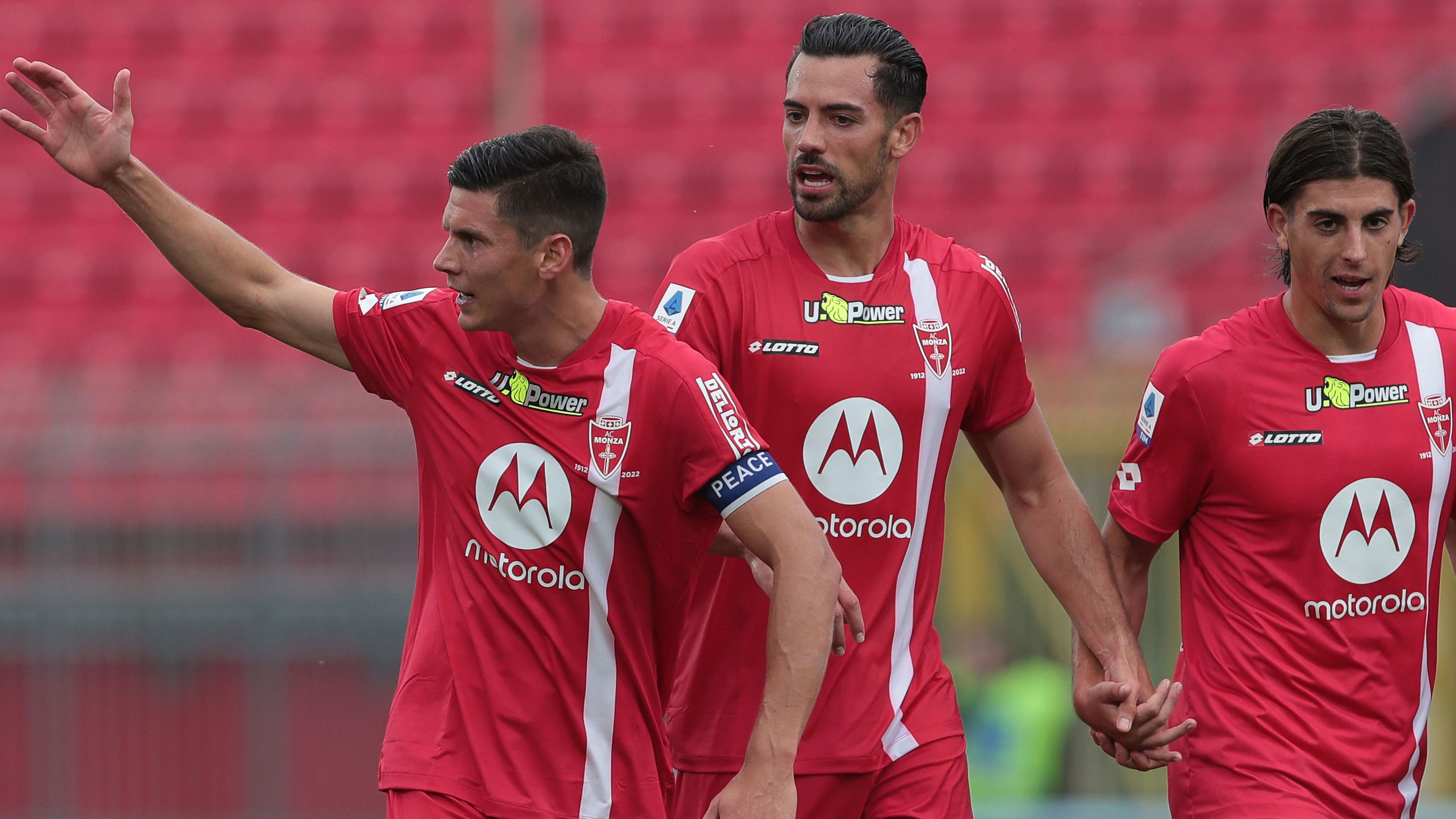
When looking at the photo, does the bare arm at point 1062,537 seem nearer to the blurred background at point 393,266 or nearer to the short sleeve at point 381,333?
the short sleeve at point 381,333

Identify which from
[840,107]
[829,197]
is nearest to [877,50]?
[840,107]

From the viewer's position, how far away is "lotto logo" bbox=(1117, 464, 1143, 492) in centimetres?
489

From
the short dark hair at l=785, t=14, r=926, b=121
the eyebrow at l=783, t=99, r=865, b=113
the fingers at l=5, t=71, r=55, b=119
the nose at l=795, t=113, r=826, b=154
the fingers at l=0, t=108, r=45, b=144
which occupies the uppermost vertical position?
the short dark hair at l=785, t=14, r=926, b=121

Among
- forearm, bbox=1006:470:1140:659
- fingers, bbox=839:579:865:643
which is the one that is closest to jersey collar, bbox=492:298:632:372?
fingers, bbox=839:579:865:643

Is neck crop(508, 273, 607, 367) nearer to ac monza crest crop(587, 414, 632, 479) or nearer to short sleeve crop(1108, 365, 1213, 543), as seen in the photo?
ac monza crest crop(587, 414, 632, 479)

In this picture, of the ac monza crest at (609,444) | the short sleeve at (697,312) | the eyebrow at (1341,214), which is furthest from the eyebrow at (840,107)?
the eyebrow at (1341,214)

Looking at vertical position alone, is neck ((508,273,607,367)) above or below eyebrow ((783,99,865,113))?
below

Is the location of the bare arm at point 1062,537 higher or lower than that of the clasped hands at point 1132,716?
higher

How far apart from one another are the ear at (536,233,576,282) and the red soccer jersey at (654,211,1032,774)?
52 centimetres

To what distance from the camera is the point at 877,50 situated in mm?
4879

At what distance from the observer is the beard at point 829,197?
4816mm

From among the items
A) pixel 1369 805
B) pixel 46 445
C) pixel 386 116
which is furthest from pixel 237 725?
pixel 386 116

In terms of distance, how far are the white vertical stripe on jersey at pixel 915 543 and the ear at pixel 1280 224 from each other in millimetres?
904

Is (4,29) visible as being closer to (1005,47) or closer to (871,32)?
(1005,47)
